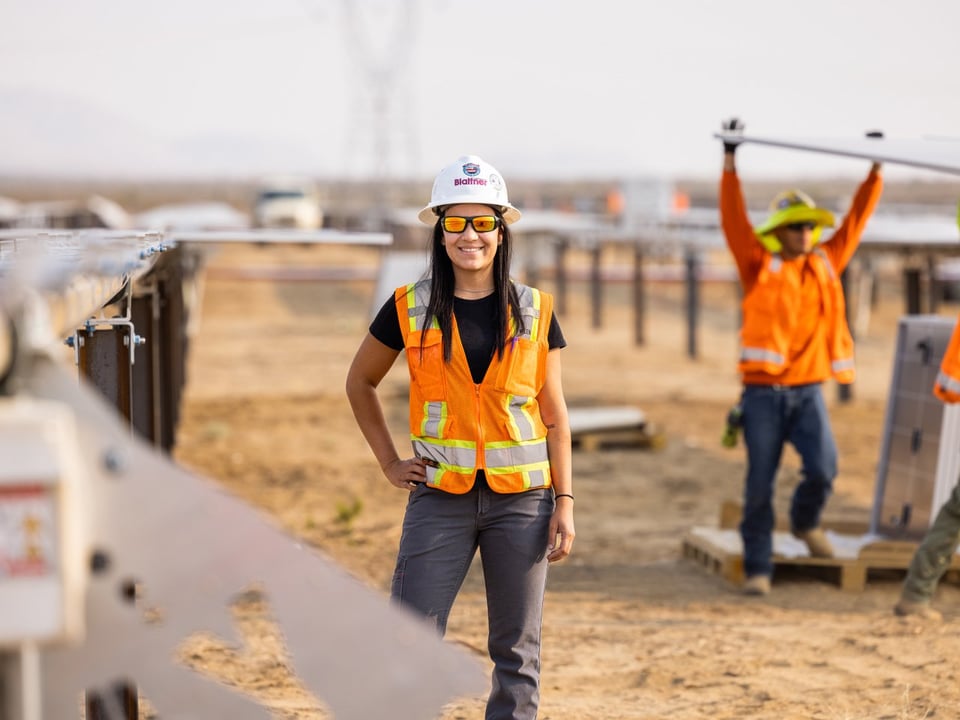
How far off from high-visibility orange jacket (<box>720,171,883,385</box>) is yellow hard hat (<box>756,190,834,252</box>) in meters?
0.08

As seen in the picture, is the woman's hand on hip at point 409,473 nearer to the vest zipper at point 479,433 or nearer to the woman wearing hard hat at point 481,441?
the woman wearing hard hat at point 481,441

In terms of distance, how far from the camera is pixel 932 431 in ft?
26.0

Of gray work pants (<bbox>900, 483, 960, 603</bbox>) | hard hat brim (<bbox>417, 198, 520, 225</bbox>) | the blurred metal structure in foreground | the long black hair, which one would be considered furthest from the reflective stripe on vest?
the blurred metal structure in foreground

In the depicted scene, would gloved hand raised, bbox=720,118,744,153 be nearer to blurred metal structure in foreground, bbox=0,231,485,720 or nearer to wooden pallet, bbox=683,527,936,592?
wooden pallet, bbox=683,527,936,592

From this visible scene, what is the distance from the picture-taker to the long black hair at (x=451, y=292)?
3.89 meters

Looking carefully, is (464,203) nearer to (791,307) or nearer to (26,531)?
(26,531)

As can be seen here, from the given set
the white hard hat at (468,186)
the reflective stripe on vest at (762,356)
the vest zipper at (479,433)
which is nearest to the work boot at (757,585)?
the reflective stripe on vest at (762,356)

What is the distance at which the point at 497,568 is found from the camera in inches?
155

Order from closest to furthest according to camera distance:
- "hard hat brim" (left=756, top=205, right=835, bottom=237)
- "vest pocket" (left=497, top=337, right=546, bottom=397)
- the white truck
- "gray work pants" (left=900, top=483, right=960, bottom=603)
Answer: "vest pocket" (left=497, top=337, right=546, bottom=397) → "gray work pants" (left=900, top=483, right=960, bottom=603) → "hard hat brim" (left=756, top=205, right=835, bottom=237) → the white truck

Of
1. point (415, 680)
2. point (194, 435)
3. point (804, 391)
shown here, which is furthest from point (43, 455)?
point (194, 435)

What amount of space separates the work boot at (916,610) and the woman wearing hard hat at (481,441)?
3.55 meters

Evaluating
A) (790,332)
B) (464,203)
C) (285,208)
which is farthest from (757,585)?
(285,208)

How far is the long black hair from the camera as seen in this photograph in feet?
12.8

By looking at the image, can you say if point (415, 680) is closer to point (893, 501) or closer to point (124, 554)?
point (124, 554)
